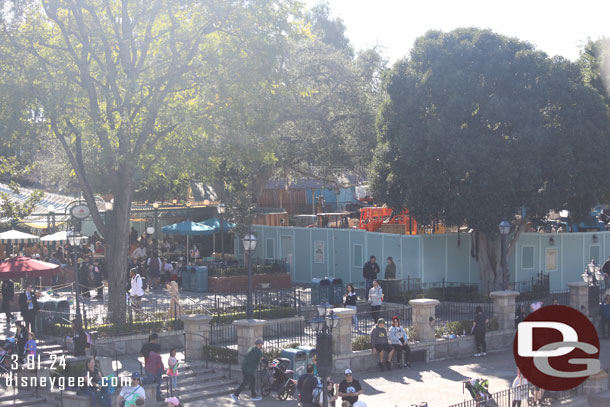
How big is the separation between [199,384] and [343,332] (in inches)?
164

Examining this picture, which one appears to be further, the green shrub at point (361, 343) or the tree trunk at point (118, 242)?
the tree trunk at point (118, 242)

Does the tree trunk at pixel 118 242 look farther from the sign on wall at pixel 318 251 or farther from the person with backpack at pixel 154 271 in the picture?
the sign on wall at pixel 318 251

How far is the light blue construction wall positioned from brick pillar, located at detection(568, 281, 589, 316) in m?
3.81

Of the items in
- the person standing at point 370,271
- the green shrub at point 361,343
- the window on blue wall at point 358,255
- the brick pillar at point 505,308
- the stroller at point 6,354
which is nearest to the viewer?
the stroller at point 6,354

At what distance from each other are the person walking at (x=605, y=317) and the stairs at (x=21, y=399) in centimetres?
1894

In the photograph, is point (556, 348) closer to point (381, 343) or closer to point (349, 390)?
point (381, 343)

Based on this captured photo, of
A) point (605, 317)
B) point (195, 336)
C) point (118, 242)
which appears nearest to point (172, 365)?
point (195, 336)

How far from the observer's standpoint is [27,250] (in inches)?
1336

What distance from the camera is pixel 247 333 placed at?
2012cm

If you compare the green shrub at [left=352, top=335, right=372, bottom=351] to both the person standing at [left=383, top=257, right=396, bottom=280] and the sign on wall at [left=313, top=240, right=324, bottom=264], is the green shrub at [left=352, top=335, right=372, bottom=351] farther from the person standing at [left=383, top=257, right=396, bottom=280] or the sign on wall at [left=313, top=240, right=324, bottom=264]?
the sign on wall at [left=313, top=240, right=324, bottom=264]

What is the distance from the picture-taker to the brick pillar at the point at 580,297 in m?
28.4

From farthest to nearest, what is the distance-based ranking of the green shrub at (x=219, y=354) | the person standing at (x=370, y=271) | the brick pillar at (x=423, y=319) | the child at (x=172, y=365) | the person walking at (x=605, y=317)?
the person standing at (x=370, y=271)
the person walking at (x=605, y=317)
the brick pillar at (x=423, y=319)
the green shrub at (x=219, y=354)
the child at (x=172, y=365)

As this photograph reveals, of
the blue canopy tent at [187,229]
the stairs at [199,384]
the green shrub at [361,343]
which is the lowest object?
the stairs at [199,384]

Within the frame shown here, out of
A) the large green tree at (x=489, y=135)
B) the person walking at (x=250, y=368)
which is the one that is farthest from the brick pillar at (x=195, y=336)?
the large green tree at (x=489, y=135)
